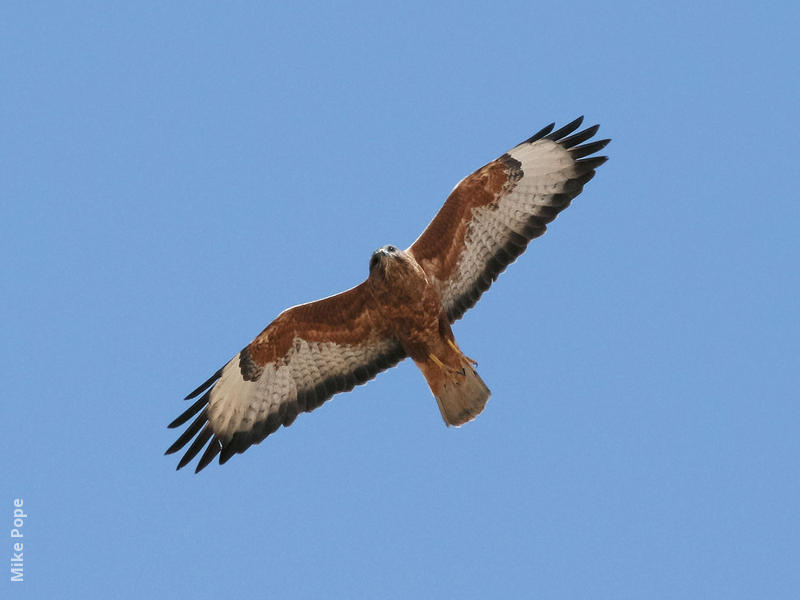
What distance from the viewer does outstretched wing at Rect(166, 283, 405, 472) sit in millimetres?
11344

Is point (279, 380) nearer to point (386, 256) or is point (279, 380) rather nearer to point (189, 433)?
point (189, 433)

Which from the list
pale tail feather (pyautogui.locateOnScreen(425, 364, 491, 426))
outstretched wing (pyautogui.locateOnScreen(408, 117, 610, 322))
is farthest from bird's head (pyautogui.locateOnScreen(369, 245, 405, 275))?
pale tail feather (pyautogui.locateOnScreen(425, 364, 491, 426))

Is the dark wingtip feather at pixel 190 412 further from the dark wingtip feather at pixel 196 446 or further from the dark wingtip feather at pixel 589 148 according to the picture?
the dark wingtip feather at pixel 589 148

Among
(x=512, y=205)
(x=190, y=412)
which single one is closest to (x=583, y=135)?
(x=512, y=205)

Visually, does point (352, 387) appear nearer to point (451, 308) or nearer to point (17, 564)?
point (451, 308)

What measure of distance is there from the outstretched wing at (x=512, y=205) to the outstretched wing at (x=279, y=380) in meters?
1.11

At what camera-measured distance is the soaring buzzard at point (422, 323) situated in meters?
11.0

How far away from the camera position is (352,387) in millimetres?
11492

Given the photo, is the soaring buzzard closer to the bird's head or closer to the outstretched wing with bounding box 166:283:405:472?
the outstretched wing with bounding box 166:283:405:472

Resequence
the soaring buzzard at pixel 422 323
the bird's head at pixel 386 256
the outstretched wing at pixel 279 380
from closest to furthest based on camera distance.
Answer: the bird's head at pixel 386 256, the soaring buzzard at pixel 422 323, the outstretched wing at pixel 279 380

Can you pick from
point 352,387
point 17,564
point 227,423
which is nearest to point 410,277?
point 352,387

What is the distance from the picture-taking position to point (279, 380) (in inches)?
454

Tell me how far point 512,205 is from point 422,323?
1705 millimetres

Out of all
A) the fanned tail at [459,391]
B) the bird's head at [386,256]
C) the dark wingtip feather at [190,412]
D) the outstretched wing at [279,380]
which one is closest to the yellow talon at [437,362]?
the fanned tail at [459,391]
